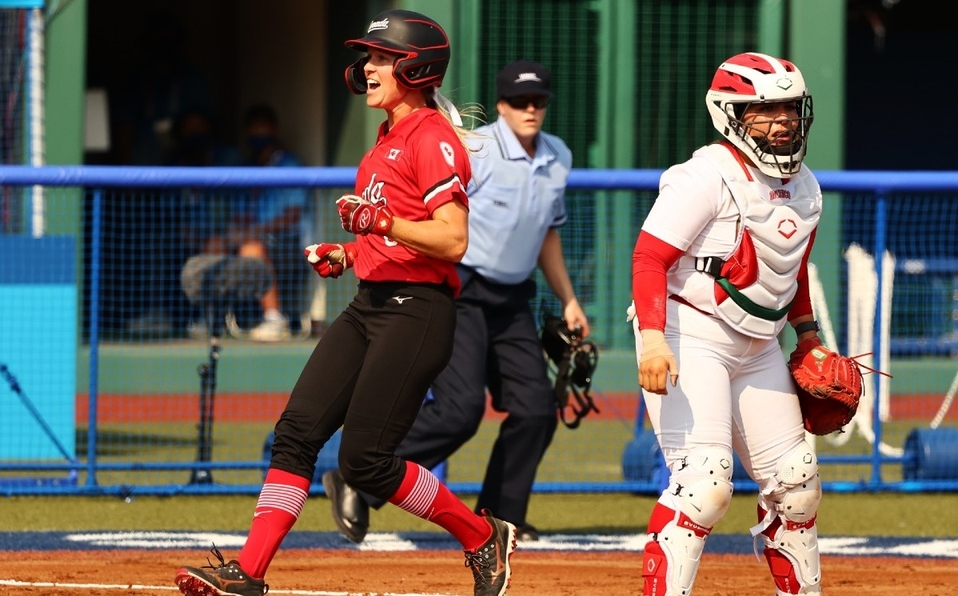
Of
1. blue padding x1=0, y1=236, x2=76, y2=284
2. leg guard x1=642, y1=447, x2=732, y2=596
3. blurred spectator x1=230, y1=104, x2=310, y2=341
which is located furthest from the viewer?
blurred spectator x1=230, y1=104, x2=310, y2=341

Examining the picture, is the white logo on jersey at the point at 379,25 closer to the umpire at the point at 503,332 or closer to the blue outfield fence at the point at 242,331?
the umpire at the point at 503,332

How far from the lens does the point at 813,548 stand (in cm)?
525

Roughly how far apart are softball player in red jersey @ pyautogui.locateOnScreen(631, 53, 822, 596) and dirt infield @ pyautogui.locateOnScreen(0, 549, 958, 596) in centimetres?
126

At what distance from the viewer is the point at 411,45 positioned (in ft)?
17.5

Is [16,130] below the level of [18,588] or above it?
above

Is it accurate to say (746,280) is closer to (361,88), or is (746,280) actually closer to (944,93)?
(361,88)

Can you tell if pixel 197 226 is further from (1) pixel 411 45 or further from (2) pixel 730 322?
(2) pixel 730 322

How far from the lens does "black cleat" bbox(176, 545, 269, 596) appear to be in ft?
16.4

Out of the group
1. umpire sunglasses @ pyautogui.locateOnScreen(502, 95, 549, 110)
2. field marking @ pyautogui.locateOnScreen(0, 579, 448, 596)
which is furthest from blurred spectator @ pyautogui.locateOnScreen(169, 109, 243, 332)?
field marking @ pyautogui.locateOnScreen(0, 579, 448, 596)

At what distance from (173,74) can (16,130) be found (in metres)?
3.37

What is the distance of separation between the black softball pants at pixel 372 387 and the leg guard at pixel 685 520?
36.1 inches

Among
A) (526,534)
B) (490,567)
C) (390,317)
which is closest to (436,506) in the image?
(490,567)

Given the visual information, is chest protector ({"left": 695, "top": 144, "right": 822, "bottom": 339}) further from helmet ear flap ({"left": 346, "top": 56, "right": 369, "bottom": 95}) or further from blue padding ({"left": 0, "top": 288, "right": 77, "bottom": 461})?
blue padding ({"left": 0, "top": 288, "right": 77, "bottom": 461})

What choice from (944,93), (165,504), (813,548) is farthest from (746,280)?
(944,93)
